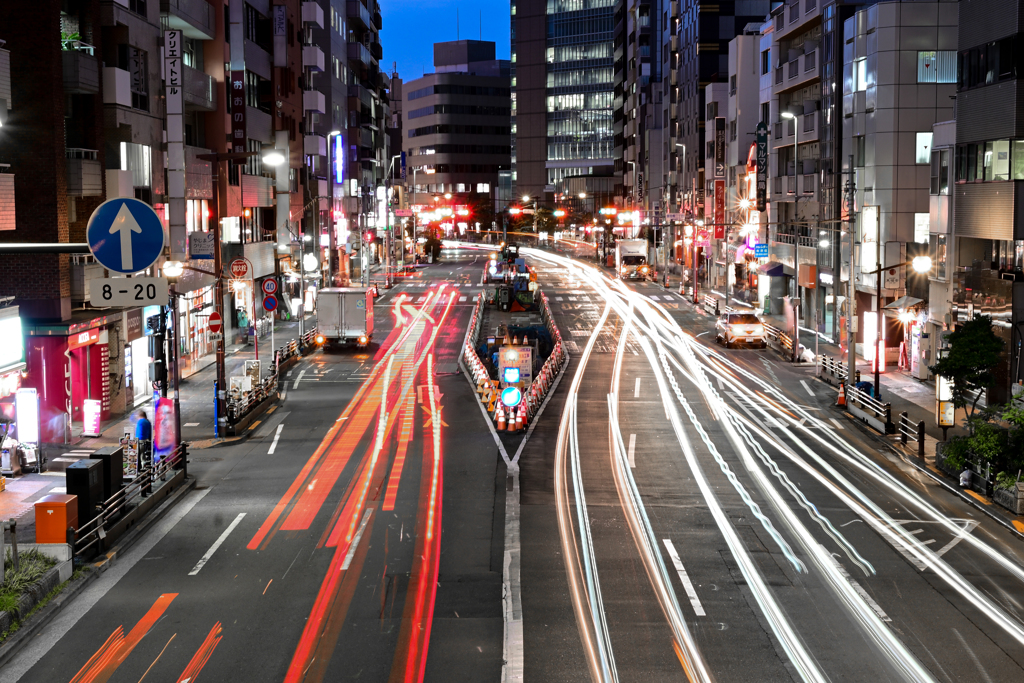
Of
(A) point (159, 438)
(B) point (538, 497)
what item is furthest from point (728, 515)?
(A) point (159, 438)

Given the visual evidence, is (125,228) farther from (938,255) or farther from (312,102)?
(312,102)

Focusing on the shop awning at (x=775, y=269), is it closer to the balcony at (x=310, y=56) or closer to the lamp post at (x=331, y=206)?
the lamp post at (x=331, y=206)

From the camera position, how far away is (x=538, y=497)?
84.1ft

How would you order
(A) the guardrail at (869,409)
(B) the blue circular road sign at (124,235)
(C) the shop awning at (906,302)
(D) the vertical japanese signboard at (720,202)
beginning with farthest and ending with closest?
(D) the vertical japanese signboard at (720,202)
(C) the shop awning at (906,302)
(A) the guardrail at (869,409)
(B) the blue circular road sign at (124,235)

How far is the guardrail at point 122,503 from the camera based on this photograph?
2039cm

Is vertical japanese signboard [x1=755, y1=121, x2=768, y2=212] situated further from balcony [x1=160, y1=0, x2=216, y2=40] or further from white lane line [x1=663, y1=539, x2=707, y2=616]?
white lane line [x1=663, y1=539, x2=707, y2=616]

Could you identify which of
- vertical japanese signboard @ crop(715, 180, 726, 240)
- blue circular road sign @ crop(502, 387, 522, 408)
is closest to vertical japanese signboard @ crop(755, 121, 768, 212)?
vertical japanese signboard @ crop(715, 180, 726, 240)

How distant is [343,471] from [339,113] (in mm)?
82414

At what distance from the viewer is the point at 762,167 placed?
73.0 metres

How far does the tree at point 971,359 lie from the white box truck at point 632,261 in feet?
244

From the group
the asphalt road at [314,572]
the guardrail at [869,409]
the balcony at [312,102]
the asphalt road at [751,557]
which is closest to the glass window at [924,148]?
the guardrail at [869,409]

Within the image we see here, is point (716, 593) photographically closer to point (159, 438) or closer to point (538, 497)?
point (538, 497)

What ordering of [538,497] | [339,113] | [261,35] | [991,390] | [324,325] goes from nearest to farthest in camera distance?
1. [538,497]
2. [991,390]
3. [324,325]
4. [261,35]
5. [339,113]

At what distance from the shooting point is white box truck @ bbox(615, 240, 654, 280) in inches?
4176
